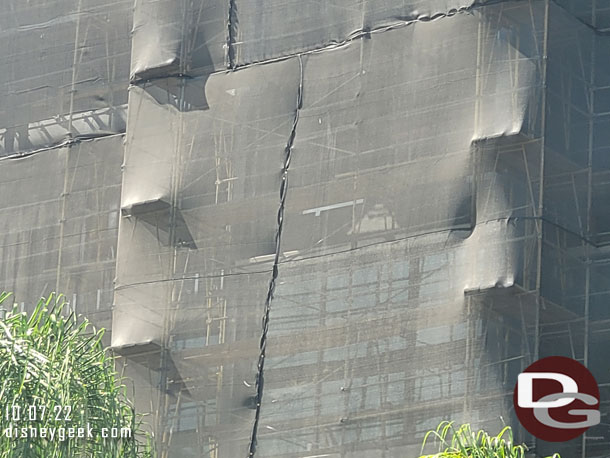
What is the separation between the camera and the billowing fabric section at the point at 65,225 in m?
16.5

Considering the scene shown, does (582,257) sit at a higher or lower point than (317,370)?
higher

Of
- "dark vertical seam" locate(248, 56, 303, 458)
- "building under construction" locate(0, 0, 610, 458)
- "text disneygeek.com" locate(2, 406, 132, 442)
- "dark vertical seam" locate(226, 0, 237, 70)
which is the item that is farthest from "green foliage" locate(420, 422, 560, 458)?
"dark vertical seam" locate(226, 0, 237, 70)

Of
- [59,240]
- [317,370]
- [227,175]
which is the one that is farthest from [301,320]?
[59,240]

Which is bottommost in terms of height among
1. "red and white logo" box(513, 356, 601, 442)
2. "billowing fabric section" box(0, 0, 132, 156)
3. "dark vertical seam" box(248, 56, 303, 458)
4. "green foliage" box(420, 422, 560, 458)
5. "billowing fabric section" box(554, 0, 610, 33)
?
"green foliage" box(420, 422, 560, 458)

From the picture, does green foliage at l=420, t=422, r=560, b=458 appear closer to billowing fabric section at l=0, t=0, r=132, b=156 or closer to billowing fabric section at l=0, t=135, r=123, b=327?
billowing fabric section at l=0, t=135, r=123, b=327

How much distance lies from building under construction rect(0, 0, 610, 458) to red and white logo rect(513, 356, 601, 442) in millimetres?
108

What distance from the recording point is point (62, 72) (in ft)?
57.1

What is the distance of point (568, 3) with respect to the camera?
1474 centimetres

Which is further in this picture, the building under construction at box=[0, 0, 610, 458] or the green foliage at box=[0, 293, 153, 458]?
the building under construction at box=[0, 0, 610, 458]

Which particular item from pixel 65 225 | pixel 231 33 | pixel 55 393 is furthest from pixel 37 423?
pixel 231 33

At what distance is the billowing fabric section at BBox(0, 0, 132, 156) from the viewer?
674 inches

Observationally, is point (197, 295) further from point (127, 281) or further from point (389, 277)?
point (389, 277)

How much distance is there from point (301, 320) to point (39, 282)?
344 centimetres

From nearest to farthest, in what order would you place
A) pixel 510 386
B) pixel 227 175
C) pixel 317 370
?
1. pixel 510 386
2. pixel 317 370
3. pixel 227 175
